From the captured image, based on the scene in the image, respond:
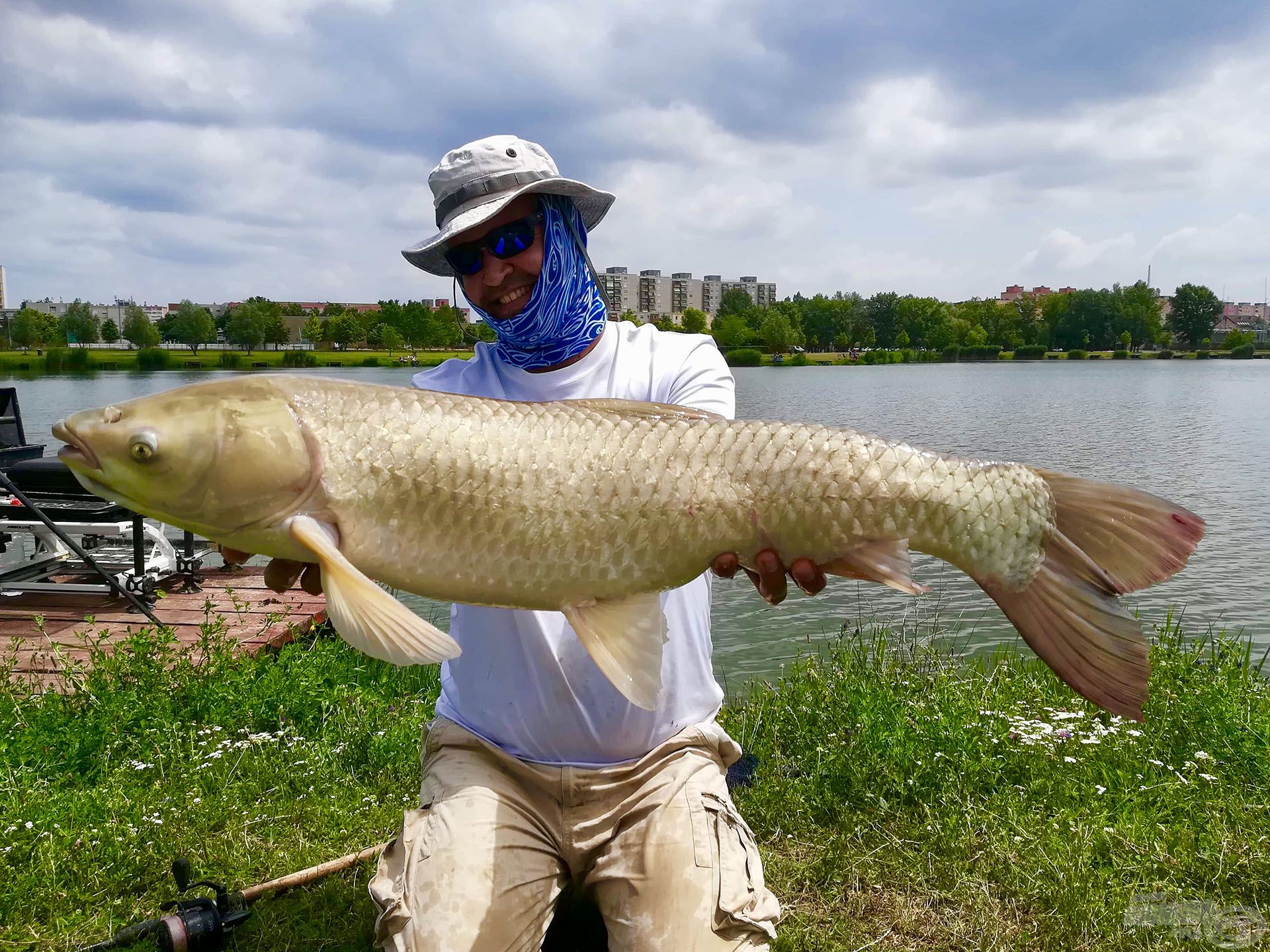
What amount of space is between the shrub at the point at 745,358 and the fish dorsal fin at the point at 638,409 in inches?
2990

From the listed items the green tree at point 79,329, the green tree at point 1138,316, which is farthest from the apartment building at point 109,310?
the green tree at point 1138,316

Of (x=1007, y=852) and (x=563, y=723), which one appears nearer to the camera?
(x=563, y=723)

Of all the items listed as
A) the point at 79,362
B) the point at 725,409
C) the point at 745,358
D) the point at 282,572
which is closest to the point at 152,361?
the point at 79,362

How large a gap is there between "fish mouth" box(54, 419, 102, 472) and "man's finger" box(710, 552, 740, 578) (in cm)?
141

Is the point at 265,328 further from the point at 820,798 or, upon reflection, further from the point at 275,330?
the point at 820,798

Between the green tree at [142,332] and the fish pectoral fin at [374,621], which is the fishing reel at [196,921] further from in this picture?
the green tree at [142,332]

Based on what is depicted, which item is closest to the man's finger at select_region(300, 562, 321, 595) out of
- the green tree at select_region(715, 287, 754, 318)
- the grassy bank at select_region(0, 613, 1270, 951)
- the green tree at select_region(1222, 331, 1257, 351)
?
the grassy bank at select_region(0, 613, 1270, 951)

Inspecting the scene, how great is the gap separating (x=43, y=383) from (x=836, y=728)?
46.6 metres

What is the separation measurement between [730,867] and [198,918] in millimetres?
1632

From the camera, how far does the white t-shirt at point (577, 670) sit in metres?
2.70

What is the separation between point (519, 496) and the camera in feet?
7.25

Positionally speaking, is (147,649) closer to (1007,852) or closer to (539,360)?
(539,360)

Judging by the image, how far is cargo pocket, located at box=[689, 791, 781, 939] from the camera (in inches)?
95.1

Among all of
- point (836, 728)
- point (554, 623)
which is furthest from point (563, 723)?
point (836, 728)
